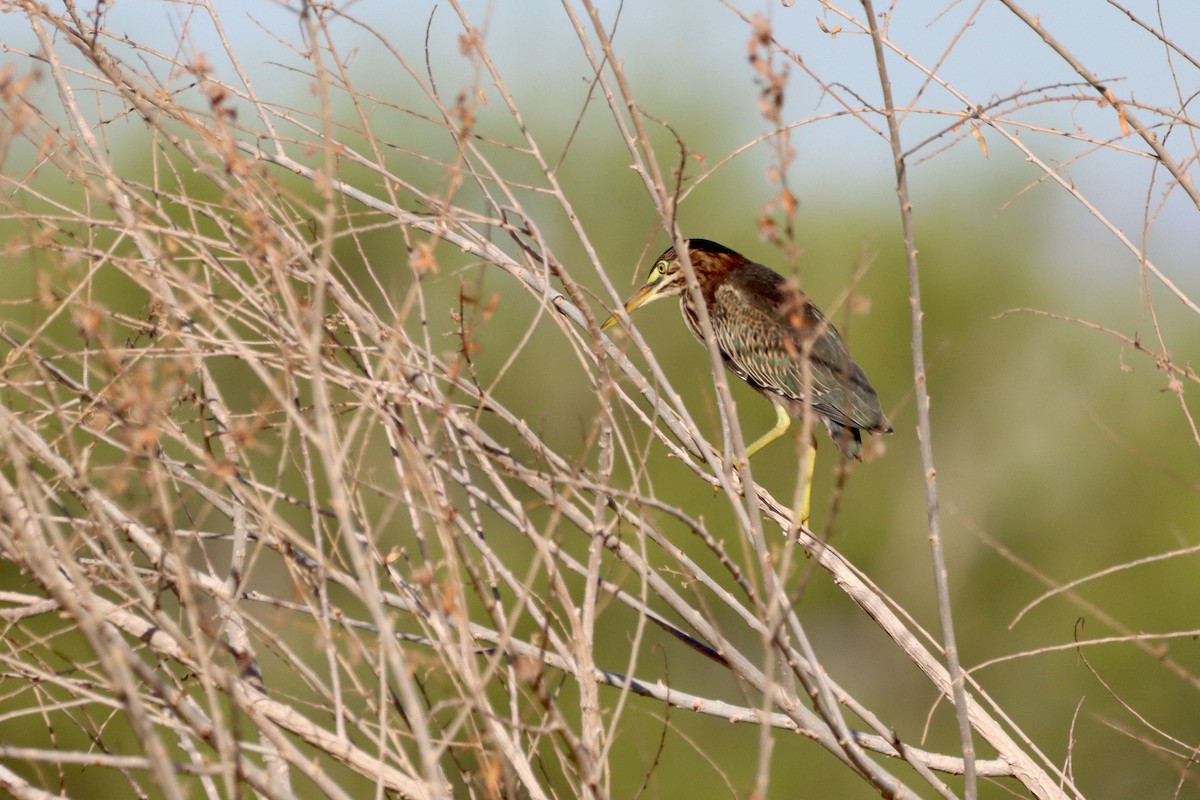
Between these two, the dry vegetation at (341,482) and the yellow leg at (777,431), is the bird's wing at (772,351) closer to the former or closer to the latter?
the yellow leg at (777,431)

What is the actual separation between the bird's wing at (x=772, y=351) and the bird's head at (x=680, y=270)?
7.4 inches

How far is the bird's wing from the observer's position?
652cm

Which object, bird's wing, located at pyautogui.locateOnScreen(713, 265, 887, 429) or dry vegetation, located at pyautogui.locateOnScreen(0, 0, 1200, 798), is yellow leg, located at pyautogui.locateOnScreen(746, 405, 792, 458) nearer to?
bird's wing, located at pyautogui.locateOnScreen(713, 265, 887, 429)

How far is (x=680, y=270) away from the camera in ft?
22.8

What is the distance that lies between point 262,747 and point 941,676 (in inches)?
73.7

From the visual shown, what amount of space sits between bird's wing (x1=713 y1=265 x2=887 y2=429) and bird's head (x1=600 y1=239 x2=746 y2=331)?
187mm

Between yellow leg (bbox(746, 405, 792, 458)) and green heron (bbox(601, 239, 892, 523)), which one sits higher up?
green heron (bbox(601, 239, 892, 523))

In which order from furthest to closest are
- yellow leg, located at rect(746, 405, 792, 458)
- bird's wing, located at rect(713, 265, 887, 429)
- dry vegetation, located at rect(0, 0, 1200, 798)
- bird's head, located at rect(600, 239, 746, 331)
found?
bird's head, located at rect(600, 239, 746, 331) < bird's wing, located at rect(713, 265, 887, 429) < yellow leg, located at rect(746, 405, 792, 458) < dry vegetation, located at rect(0, 0, 1200, 798)

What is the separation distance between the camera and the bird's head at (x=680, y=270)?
7035 mm

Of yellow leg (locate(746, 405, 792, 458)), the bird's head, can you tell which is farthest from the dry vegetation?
the bird's head

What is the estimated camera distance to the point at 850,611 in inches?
808

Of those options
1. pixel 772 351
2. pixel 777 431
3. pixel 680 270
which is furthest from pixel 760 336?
pixel 777 431

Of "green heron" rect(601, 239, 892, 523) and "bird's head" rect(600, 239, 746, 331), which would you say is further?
"bird's head" rect(600, 239, 746, 331)

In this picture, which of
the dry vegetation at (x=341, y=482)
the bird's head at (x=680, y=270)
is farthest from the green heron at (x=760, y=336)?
the dry vegetation at (x=341, y=482)
